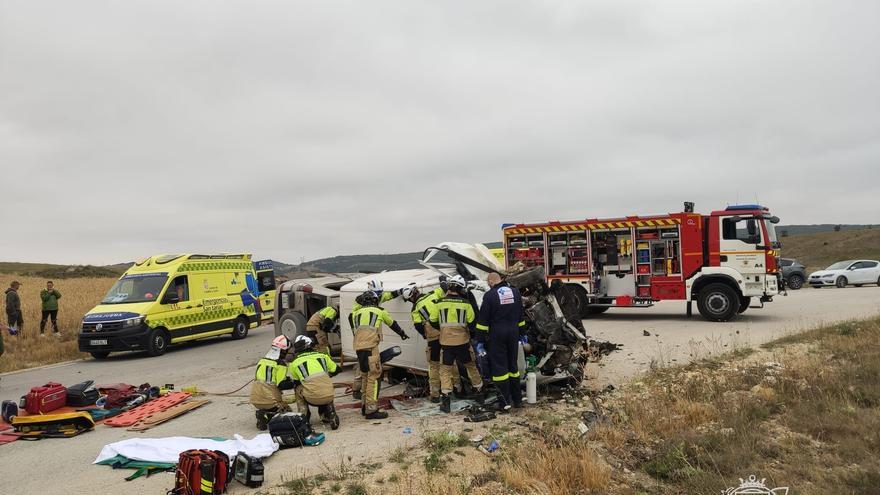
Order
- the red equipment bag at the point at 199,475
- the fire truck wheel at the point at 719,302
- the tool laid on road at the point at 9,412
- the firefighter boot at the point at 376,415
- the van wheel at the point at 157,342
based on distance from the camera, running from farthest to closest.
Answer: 1. the fire truck wheel at the point at 719,302
2. the van wheel at the point at 157,342
3. the tool laid on road at the point at 9,412
4. the firefighter boot at the point at 376,415
5. the red equipment bag at the point at 199,475

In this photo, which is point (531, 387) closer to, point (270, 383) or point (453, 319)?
point (453, 319)

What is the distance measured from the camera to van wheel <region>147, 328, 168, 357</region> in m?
13.3

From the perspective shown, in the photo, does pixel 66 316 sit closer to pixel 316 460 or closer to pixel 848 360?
pixel 316 460

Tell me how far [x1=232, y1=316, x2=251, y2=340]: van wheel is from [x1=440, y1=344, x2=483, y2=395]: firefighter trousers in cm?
1070

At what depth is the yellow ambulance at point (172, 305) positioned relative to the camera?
13.1 metres

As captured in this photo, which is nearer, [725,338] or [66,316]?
[725,338]

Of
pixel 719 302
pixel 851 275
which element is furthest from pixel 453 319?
pixel 851 275

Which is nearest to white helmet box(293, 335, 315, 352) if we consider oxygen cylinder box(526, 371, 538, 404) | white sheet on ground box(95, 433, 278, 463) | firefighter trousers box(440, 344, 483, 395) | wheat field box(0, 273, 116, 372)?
white sheet on ground box(95, 433, 278, 463)

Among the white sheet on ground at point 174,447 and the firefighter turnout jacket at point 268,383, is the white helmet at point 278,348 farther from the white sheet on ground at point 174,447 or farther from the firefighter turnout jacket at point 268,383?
the white sheet on ground at point 174,447

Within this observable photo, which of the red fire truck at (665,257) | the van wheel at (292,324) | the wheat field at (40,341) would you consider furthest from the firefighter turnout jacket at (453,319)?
the wheat field at (40,341)

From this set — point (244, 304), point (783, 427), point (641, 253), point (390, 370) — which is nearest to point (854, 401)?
point (783, 427)

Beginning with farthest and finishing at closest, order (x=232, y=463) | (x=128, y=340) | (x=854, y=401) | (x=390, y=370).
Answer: (x=128, y=340) < (x=390, y=370) < (x=854, y=401) < (x=232, y=463)

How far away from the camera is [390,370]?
9359mm

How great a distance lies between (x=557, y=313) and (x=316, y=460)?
388 centimetres
